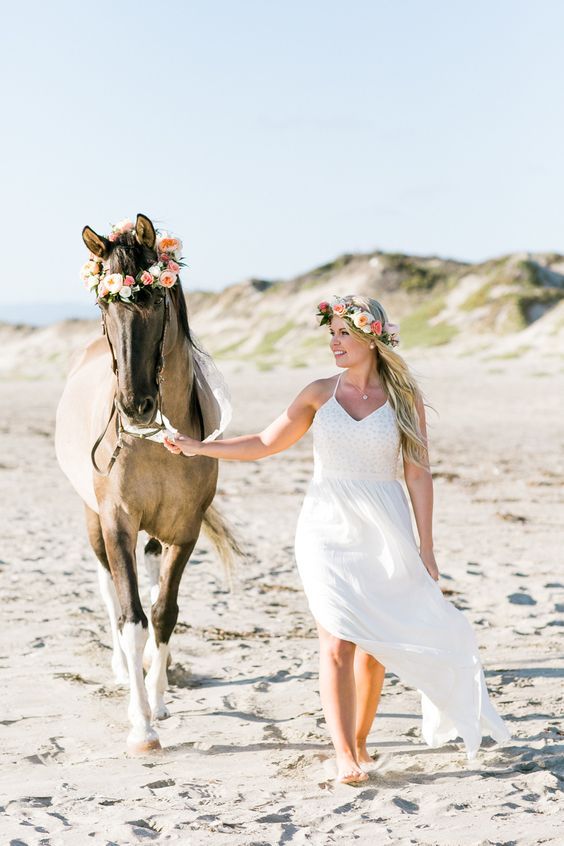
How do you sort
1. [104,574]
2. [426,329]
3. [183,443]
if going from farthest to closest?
[426,329] → [104,574] → [183,443]

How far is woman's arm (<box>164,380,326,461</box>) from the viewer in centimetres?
502

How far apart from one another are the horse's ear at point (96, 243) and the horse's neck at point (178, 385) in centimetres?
60

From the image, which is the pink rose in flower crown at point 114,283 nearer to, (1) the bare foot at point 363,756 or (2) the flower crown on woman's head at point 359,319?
(2) the flower crown on woman's head at point 359,319

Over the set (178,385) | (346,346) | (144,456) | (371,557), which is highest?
(346,346)

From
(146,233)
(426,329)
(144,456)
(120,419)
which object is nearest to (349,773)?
(144,456)

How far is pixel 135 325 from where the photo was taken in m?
5.04

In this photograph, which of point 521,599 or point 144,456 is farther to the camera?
point 521,599

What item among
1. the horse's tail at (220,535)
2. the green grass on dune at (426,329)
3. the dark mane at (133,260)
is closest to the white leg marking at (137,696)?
the dark mane at (133,260)

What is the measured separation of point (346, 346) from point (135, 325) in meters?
1.00

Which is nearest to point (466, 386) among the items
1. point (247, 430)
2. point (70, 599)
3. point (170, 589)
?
point (247, 430)

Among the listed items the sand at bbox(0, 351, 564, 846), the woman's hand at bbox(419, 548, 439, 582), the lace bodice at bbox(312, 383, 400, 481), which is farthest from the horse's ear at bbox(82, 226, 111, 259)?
the sand at bbox(0, 351, 564, 846)

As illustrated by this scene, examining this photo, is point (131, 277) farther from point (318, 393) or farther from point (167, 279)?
point (318, 393)

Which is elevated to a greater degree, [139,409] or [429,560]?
[139,409]

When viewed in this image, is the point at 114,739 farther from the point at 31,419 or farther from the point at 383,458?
the point at 31,419
